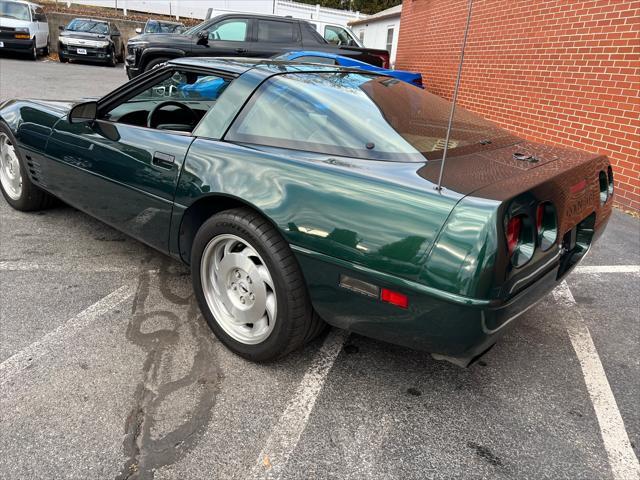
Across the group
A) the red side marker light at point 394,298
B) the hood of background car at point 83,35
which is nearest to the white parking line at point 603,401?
the red side marker light at point 394,298

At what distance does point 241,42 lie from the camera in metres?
8.92

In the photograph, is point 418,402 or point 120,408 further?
Result: point 418,402

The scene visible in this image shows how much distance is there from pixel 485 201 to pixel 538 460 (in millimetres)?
1021

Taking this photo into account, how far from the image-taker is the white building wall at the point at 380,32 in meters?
17.5

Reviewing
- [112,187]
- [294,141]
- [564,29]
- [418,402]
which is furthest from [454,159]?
[564,29]

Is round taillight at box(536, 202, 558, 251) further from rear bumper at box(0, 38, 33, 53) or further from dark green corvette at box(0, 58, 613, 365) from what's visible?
rear bumper at box(0, 38, 33, 53)

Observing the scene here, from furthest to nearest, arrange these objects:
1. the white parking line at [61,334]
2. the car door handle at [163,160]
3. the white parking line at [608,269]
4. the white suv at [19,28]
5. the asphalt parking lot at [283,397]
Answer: the white suv at [19,28] < the white parking line at [608,269] < the car door handle at [163,160] < the white parking line at [61,334] < the asphalt parking lot at [283,397]

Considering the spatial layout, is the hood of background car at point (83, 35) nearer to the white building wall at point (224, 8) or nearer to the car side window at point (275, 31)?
the white building wall at point (224, 8)

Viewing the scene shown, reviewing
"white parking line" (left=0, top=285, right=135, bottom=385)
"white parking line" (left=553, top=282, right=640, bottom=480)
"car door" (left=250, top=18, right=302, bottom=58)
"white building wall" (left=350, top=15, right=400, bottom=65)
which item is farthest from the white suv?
"white parking line" (left=553, top=282, right=640, bottom=480)

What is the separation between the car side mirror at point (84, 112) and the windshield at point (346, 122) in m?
1.24

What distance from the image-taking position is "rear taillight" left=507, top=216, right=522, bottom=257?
1672mm

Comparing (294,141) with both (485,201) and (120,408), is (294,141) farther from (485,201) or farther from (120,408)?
(120,408)

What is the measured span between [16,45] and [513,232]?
18273 millimetres

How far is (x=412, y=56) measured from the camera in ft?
35.5
